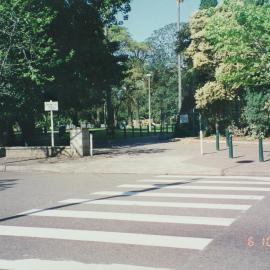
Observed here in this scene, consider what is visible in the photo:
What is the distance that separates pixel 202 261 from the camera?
6000mm

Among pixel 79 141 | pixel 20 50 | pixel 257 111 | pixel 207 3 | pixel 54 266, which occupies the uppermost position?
pixel 207 3

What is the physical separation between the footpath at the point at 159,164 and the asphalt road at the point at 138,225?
6.05 ft

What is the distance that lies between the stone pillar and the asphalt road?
798 centimetres

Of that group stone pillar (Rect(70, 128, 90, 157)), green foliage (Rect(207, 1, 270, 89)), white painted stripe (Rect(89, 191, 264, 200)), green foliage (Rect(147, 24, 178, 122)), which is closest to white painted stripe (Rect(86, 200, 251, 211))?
white painted stripe (Rect(89, 191, 264, 200))

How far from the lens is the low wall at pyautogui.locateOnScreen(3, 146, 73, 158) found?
21797mm

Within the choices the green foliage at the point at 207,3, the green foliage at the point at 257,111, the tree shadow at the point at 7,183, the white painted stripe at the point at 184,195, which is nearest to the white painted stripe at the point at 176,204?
the white painted stripe at the point at 184,195

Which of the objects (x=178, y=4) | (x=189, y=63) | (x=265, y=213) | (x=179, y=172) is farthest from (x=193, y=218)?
(x=178, y=4)

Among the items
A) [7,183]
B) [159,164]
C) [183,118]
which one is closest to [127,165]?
[159,164]

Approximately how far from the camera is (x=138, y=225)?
8117 mm

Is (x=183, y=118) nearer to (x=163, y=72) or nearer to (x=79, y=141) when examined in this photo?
(x=79, y=141)

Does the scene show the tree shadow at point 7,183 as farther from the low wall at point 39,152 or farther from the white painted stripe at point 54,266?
the white painted stripe at point 54,266

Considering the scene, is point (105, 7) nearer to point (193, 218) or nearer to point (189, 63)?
point (189, 63)

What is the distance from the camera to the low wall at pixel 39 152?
2180cm

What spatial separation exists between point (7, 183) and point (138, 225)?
7302mm
